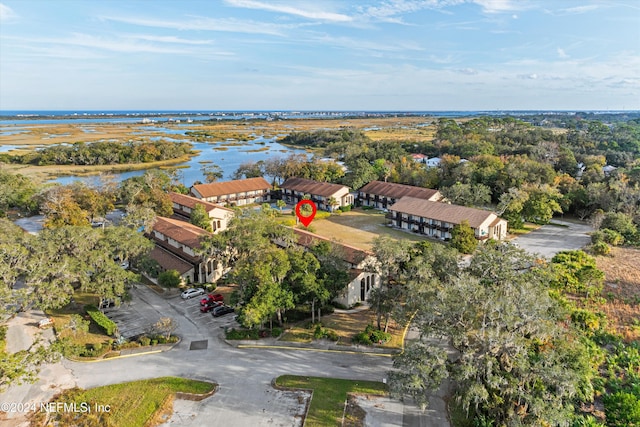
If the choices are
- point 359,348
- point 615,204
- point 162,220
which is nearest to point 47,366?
point 359,348

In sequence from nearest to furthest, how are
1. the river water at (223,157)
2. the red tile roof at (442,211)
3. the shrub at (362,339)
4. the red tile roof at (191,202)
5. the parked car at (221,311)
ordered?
the shrub at (362,339)
the parked car at (221,311)
the red tile roof at (442,211)
the red tile roof at (191,202)
the river water at (223,157)

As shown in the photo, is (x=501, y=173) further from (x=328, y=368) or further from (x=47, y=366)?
(x=47, y=366)

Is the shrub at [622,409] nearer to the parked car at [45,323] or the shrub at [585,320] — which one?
the shrub at [585,320]

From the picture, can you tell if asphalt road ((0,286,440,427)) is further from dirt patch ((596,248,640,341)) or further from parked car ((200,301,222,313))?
dirt patch ((596,248,640,341))

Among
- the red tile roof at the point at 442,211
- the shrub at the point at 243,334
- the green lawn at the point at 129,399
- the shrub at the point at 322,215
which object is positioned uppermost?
the red tile roof at the point at 442,211

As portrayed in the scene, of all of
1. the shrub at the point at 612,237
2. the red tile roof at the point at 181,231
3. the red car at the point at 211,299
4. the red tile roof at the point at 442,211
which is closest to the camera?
the red car at the point at 211,299

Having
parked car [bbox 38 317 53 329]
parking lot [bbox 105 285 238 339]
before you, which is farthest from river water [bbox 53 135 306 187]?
parked car [bbox 38 317 53 329]

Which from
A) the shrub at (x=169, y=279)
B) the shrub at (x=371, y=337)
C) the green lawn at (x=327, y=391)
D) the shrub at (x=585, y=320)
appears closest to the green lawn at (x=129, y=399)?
the green lawn at (x=327, y=391)
